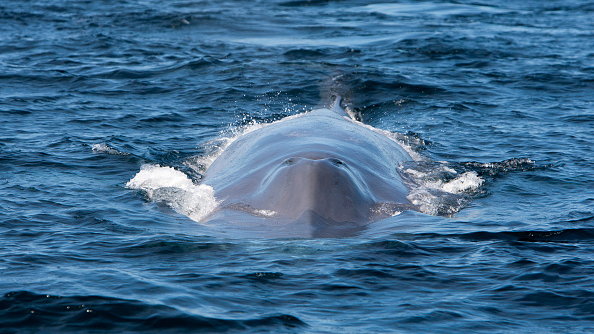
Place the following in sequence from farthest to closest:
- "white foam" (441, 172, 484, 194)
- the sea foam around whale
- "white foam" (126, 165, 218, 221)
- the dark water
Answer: "white foam" (441, 172, 484, 194) → the sea foam around whale → "white foam" (126, 165, 218, 221) → the dark water

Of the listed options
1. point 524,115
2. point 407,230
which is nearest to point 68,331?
point 407,230

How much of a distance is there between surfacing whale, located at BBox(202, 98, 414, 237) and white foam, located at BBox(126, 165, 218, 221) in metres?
0.20

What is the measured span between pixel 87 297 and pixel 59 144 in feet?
29.4

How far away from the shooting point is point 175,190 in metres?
14.6

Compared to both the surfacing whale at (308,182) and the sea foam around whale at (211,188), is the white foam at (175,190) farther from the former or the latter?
the surfacing whale at (308,182)

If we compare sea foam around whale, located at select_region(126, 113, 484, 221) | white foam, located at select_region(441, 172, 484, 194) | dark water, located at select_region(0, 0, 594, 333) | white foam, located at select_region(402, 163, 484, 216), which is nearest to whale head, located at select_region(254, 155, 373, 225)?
dark water, located at select_region(0, 0, 594, 333)

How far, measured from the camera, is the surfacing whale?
1132cm

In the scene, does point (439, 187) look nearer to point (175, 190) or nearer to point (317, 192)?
point (317, 192)

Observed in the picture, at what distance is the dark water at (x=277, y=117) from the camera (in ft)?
30.6

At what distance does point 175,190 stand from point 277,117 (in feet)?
20.8

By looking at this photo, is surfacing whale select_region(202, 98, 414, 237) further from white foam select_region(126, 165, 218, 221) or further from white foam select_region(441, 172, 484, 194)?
white foam select_region(441, 172, 484, 194)

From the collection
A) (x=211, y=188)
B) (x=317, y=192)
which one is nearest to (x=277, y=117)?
(x=211, y=188)

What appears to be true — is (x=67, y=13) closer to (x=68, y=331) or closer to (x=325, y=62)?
(x=325, y=62)

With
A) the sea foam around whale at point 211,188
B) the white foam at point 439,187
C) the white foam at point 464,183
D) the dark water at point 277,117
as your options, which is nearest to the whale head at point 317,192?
the dark water at point 277,117
